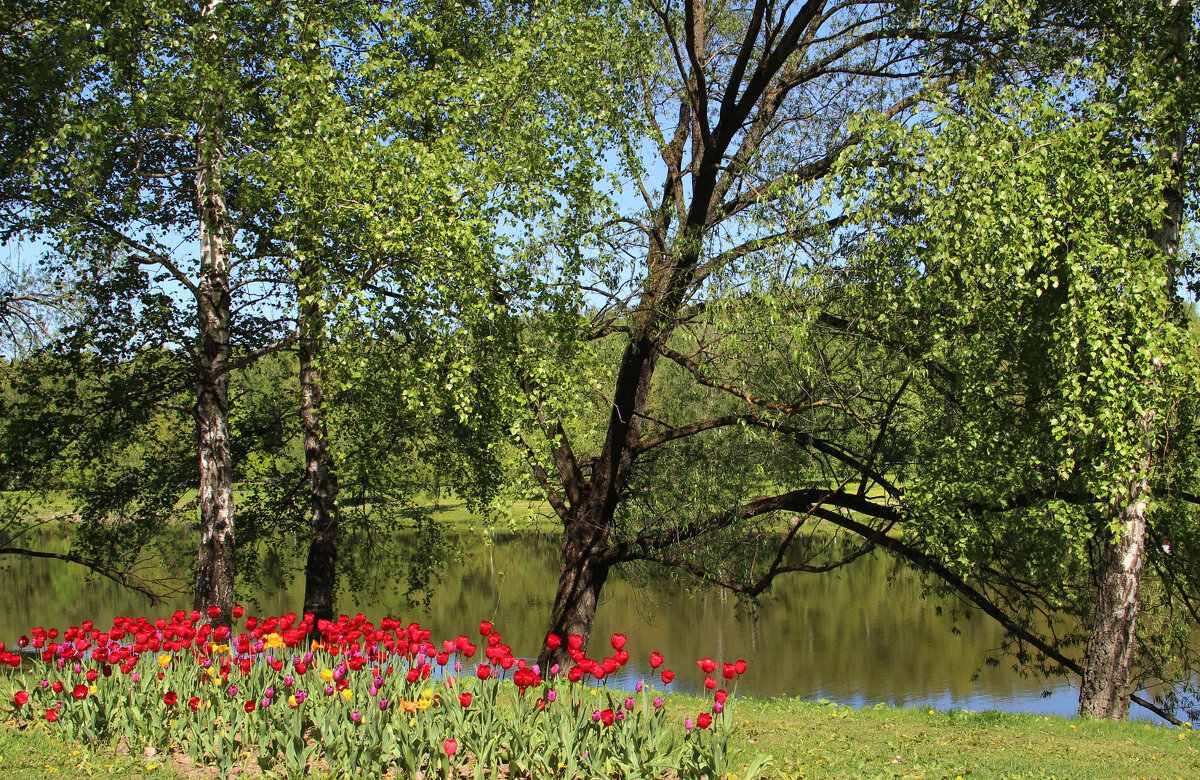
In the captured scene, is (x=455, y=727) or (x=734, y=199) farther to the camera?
(x=734, y=199)

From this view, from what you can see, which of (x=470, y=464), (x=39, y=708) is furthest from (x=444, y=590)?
(x=39, y=708)

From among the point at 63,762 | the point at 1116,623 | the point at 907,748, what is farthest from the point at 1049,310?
the point at 63,762

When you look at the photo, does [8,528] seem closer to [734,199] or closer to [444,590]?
[734,199]

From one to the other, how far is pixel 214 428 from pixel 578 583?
168 inches

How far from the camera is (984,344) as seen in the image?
7270 millimetres

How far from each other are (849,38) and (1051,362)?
17.9ft

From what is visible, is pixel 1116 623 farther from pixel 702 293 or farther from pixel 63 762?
pixel 63 762

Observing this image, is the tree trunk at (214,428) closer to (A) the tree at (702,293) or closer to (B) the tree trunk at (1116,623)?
(A) the tree at (702,293)

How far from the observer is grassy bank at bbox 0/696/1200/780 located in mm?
5090

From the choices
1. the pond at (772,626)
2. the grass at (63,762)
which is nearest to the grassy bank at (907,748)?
the grass at (63,762)

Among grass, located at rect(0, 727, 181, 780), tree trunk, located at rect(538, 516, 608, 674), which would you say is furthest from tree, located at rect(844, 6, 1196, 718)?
grass, located at rect(0, 727, 181, 780)

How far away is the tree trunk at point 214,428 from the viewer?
976 cm

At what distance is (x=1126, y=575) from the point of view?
318 inches

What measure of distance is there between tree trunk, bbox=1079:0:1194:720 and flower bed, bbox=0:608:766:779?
4.95m
